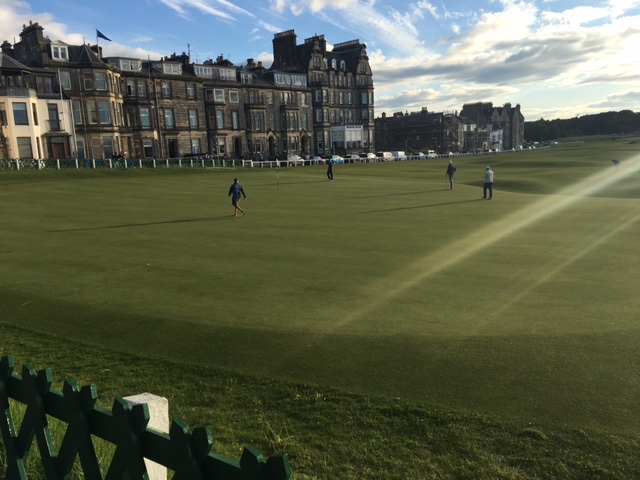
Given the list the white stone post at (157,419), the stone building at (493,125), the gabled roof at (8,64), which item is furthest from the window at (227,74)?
the stone building at (493,125)

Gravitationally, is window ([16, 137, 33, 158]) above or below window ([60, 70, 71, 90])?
below

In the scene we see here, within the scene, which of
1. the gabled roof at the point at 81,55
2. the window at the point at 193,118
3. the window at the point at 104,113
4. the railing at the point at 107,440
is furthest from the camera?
the window at the point at 193,118

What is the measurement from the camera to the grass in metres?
5.80

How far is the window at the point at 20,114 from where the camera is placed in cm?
5425

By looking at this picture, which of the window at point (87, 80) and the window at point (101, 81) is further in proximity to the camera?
the window at point (101, 81)

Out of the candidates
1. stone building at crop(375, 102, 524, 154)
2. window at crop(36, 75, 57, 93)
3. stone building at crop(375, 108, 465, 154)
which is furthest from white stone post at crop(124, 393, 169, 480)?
stone building at crop(375, 108, 465, 154)

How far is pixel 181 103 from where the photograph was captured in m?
74.2

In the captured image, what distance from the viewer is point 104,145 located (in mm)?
64375

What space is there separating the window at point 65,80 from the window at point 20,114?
6.84 meters

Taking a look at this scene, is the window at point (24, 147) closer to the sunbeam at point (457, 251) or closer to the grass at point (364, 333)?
the grass at point (364, 333)

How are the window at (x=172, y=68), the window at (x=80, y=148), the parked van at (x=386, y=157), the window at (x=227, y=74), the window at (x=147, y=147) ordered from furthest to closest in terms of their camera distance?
1. the parked van at (x=386, y=157)
2. the window at (x=227, y=74)
3. the window at (x=172, y=68)
4. the window at (x=147, y=147)
5. the window at (x=80, y=148)

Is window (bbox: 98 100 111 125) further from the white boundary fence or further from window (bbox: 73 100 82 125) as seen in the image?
the white boundary fence

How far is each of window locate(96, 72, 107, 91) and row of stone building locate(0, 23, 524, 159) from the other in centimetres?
11

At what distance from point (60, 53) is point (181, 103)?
56.9 feet
